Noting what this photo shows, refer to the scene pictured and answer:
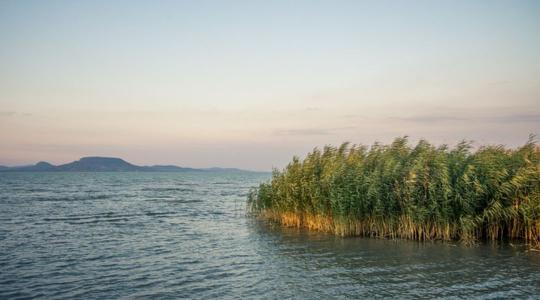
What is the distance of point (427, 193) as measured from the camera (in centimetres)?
2172

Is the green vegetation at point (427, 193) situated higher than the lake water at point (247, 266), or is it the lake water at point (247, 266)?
the green vegetation at point (427, 193)

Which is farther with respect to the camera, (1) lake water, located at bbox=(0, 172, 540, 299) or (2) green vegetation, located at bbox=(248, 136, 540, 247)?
(2) green vegetation, located at bbox=(248, 136, 540, 247)

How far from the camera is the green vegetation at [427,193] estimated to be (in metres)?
20.5

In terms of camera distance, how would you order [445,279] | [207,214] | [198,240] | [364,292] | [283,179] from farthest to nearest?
[207,214] < [283,179] < [198,240] < [445,279] < [364,292]

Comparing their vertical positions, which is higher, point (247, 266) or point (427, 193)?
point (427, 193)

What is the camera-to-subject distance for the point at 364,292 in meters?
13.7

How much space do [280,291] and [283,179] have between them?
1538 centimetres

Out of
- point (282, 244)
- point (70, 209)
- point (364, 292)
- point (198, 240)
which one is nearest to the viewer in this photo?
point (364, 292)

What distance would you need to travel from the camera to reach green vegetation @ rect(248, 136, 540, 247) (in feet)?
67.2

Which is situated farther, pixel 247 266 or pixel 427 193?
pixel 427 193

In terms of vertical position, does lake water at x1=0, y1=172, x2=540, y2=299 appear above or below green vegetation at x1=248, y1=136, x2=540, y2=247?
below

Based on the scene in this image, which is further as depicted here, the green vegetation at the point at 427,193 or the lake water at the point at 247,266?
the green vegetation at the point at 427,193

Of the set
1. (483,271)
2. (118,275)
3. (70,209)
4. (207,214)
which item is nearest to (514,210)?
(483,271)

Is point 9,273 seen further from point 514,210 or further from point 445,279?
point 514,210
